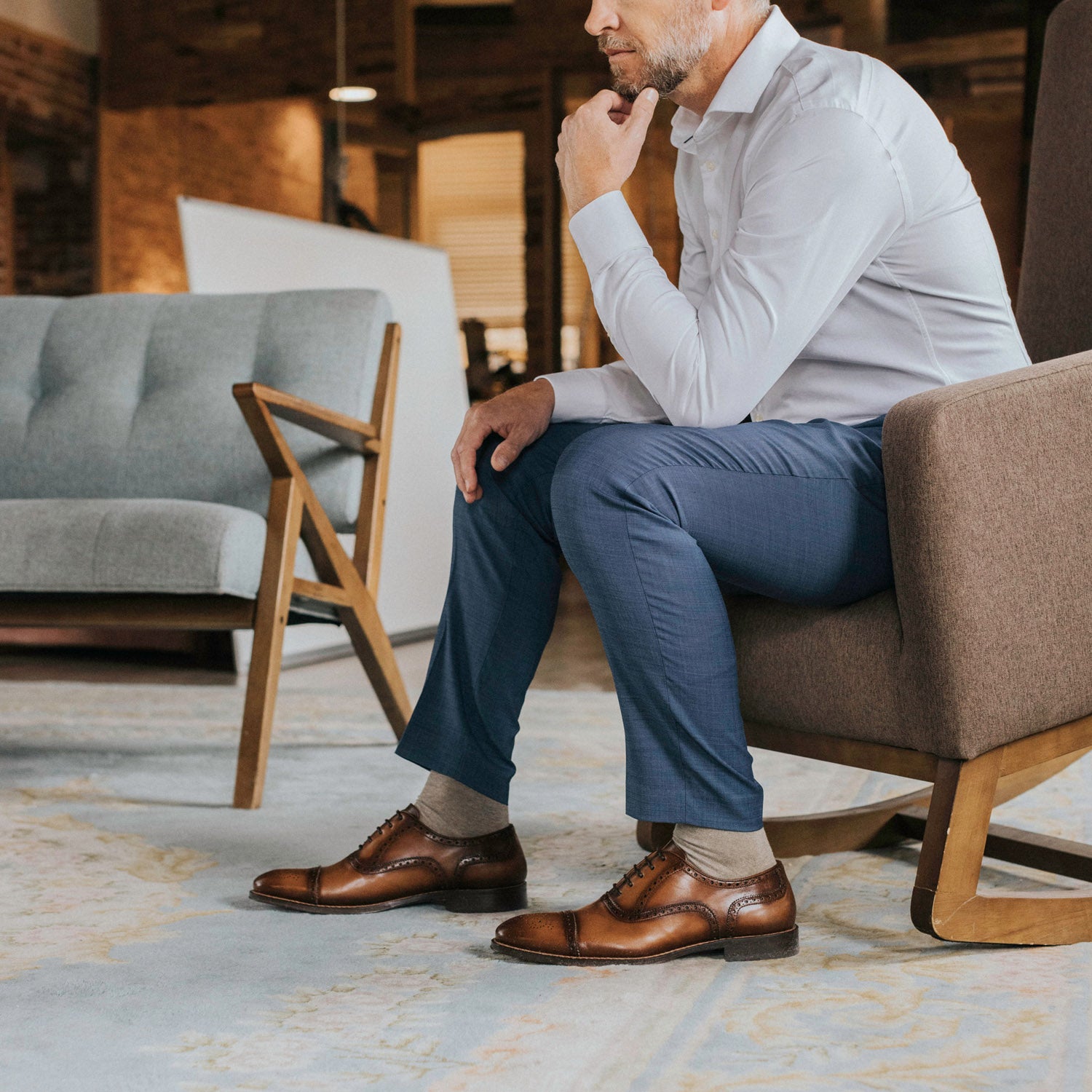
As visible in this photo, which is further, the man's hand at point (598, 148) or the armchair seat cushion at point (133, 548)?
the armchair seat cushion at point (133, 548)

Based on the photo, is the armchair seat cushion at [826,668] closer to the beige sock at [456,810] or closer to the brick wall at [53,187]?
the beige sock at [456,810]

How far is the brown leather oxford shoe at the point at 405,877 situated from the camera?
1.45 metres

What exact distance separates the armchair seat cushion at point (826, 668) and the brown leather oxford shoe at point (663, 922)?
6.7 inches

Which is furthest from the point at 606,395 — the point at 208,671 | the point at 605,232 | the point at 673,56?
the point at 208,671

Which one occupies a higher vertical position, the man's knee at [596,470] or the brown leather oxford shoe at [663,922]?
the man's knee at [596,470]

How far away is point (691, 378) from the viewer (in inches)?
49.1

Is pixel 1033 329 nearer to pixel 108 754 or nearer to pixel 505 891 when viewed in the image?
pixel 505 891

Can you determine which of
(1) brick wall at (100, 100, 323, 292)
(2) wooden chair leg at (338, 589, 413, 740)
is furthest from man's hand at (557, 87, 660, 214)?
(1) brick wall at (100, 100, 323, 292)

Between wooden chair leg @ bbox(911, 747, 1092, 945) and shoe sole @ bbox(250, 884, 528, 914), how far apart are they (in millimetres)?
463

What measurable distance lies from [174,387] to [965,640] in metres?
1.93

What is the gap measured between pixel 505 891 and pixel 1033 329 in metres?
1.00

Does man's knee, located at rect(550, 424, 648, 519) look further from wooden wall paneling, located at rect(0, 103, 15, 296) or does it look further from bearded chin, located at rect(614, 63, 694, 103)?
wooden wall paneling, located at rect(0, 103, 15, 296)

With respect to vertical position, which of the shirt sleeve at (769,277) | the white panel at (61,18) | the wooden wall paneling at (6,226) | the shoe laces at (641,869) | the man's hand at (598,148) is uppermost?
the white panel at (61,18)

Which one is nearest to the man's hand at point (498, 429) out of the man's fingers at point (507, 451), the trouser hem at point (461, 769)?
the man's fingers at point (507, 451)
